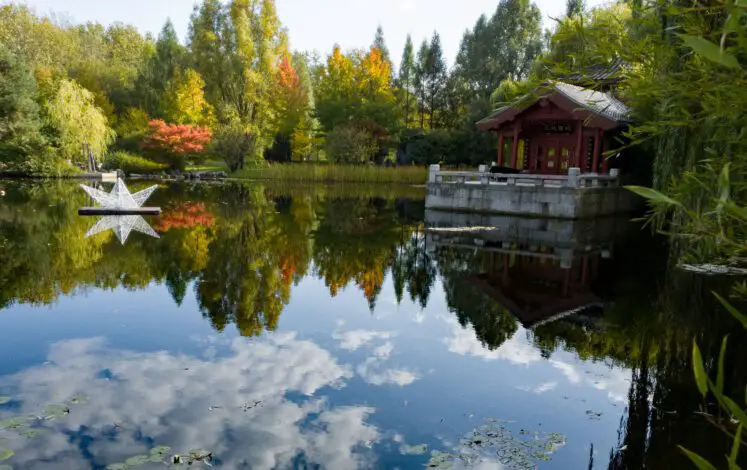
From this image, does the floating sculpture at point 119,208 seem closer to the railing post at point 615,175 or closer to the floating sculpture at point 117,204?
the floating sculpture at point 117,204

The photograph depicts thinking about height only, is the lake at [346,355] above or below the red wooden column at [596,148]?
below

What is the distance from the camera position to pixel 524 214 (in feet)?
62.7

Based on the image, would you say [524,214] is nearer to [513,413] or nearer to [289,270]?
[289,270]

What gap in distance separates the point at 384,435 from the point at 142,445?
6.04 ft

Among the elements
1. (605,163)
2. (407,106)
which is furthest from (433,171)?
(407,106)

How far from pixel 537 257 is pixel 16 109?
29853 millimetres

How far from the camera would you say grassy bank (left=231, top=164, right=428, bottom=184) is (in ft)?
123

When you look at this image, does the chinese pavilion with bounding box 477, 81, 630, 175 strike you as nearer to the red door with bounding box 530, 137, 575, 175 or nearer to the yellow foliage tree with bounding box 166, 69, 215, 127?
the red door with bounding box 530, 137, 575, 175

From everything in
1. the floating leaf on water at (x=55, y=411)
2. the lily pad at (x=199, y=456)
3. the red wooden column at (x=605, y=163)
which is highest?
the red wooden column at (x=605, y=163)

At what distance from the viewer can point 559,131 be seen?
23.6 meters

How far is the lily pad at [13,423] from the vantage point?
171 inches

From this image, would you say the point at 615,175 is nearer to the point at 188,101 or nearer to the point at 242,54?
the point at 242,54

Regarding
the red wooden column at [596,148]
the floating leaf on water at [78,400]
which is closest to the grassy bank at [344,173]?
the red wooden column at [596,148]

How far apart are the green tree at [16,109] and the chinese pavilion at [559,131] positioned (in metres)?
24.2
